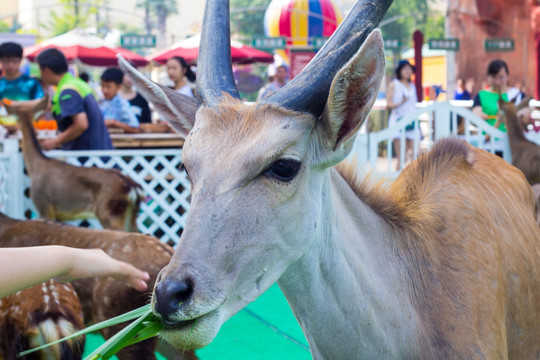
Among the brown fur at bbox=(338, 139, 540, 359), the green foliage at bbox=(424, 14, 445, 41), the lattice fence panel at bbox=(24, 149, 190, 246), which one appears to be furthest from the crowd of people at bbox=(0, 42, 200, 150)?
the green foliage at bbox=(424, 14, 445, 41)

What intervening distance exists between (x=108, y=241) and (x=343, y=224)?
260 centimetres

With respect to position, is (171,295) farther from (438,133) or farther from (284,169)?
(438,133)

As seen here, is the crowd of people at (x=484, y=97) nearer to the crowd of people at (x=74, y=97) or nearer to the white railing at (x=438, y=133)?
the white railing at (x=438, y=133)

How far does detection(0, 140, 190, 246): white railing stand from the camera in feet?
25.7

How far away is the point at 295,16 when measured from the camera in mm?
26531

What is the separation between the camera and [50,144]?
7.91 meters

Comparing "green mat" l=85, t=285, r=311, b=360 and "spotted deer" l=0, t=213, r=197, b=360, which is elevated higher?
"spotted deer" l=0, t=213, r=197, b=360

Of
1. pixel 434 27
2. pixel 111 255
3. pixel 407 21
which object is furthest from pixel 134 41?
pixel 407 21

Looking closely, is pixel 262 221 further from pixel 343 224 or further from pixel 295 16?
pixel 295 16

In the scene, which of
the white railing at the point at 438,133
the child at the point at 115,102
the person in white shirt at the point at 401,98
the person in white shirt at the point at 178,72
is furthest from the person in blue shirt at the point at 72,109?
the person in white shirt at the point at 401,98

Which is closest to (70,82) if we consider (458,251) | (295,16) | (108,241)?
(108,241)

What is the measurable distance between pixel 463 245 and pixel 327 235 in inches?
30.7

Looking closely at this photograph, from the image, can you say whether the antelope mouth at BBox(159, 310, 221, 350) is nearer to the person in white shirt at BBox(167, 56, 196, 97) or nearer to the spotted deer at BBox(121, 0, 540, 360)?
the spotted deer at BBox(121, 0, 540, 360)

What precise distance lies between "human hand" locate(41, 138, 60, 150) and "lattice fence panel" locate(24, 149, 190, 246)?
0.25 feet
